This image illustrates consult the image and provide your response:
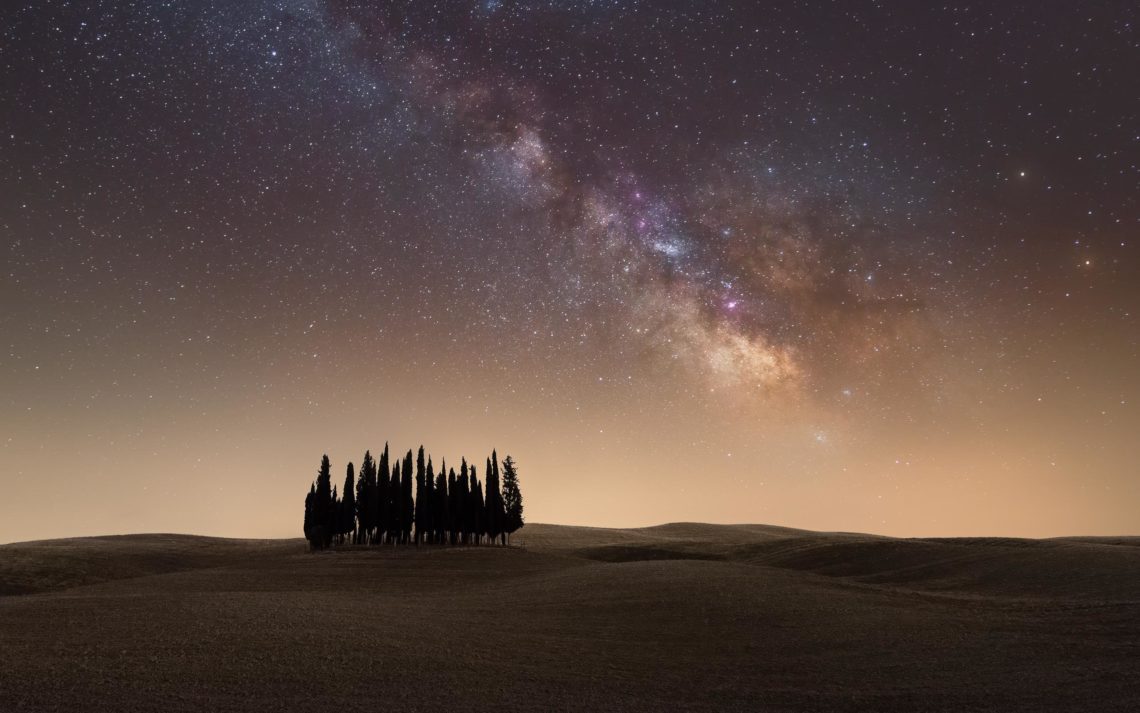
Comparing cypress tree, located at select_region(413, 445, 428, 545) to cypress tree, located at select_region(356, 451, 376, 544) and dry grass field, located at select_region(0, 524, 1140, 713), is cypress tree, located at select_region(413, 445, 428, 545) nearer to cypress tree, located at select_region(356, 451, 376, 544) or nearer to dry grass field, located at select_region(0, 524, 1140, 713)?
cypress tree, located at select_region(356, 451, 376, 544)

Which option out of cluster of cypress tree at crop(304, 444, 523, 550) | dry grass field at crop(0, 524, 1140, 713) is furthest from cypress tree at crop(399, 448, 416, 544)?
dry grass field at crop(0, 524, 1140, 713)

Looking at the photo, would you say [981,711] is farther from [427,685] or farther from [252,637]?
[252,637]

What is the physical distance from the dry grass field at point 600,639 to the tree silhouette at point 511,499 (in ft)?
104

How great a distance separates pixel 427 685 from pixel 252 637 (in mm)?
8487

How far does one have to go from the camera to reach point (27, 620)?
26.7 meters

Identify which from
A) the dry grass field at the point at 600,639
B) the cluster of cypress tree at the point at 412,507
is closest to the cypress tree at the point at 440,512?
the cluster of cypress tree at the point at 412,507

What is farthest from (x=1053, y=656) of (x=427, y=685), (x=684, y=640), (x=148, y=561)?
(x=148, y=561)

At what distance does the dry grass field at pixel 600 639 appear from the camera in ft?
61.7

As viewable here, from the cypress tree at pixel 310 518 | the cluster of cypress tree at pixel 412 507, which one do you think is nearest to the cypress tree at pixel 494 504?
the cluster of cypress tree at pixel 412 507

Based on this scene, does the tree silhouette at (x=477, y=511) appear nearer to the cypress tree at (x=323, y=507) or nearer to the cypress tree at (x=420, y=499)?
the cypress tree at (x=420, y=499)

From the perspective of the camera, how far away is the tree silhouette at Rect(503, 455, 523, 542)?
262 feet

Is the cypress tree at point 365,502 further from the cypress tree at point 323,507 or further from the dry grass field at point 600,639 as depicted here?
the dry grass field at point 600,639

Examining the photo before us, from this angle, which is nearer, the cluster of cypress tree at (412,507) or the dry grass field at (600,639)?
the dry grass field at (600,639)

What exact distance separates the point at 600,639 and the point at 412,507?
56.3m
